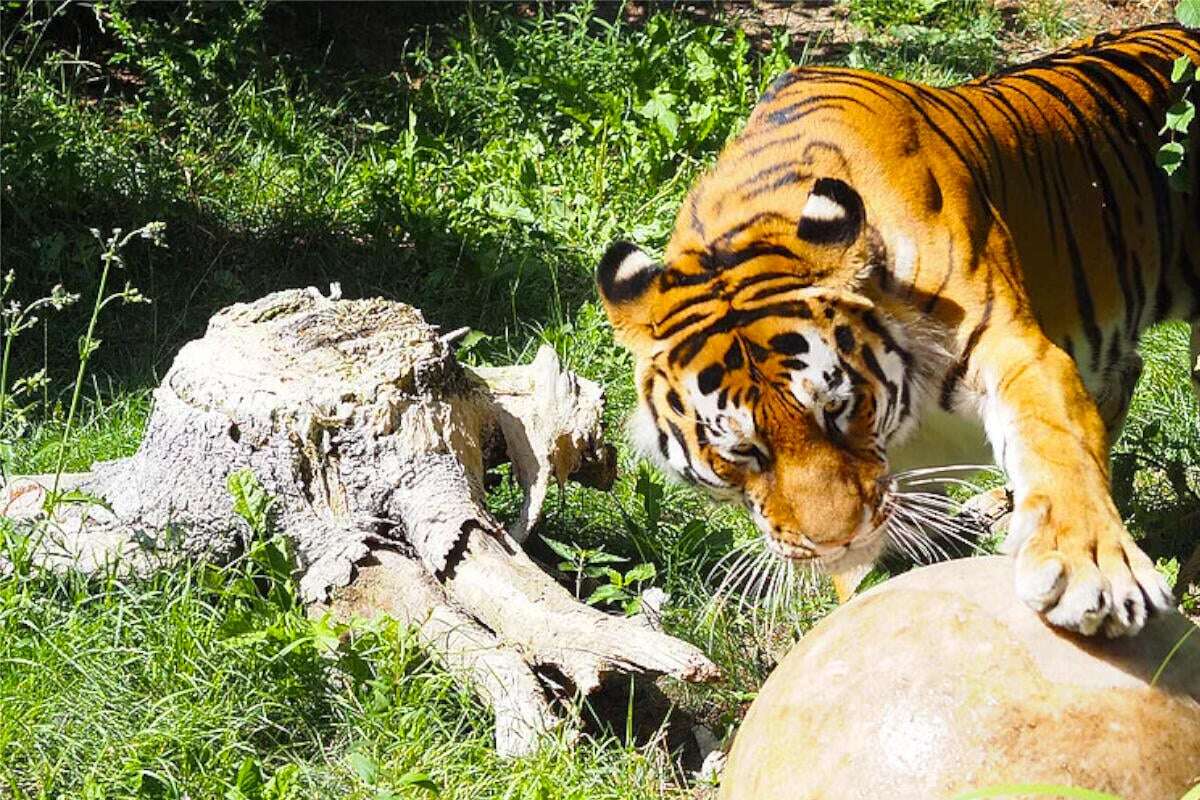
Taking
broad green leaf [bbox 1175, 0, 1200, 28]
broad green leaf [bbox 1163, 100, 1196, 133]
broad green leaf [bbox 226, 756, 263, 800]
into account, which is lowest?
broad green leaf [bbox 226, 756, 263, 800]

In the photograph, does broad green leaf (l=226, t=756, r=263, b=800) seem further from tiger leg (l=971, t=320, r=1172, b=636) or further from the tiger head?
tiger leg (l=971, t=320, r=1172, b=636)

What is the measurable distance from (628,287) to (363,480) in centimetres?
86

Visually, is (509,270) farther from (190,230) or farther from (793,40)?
(793,40)

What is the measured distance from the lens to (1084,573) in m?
2.92

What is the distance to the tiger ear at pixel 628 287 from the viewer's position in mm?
4105

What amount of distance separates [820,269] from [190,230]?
140 inches

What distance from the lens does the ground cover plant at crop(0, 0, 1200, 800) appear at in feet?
12.3

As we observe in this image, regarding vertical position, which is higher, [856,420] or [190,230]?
[856,420]

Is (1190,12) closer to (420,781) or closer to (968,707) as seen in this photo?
(968,707)

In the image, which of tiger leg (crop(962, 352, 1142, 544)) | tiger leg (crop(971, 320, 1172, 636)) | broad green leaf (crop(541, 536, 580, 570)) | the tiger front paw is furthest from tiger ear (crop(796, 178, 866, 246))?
tiger leg (crop(962, 352, 1142, 544))

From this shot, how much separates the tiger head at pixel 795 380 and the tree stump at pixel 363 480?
473 mm

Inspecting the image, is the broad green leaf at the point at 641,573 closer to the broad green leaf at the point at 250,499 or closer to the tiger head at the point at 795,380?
the tiger head at the point at 795,380

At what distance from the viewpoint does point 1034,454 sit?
338 centimetres

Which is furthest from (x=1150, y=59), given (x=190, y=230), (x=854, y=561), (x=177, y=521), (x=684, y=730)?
(x=190, y=230)
